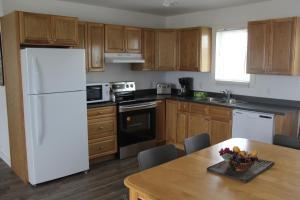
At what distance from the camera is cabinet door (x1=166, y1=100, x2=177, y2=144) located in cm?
500

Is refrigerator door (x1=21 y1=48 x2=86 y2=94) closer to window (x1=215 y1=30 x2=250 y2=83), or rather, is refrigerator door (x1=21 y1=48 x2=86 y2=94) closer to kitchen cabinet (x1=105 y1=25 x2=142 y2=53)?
kitchen cabinet (x1=105 y1=25 x2=142 y2=53)

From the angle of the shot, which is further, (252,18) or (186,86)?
(186,86)

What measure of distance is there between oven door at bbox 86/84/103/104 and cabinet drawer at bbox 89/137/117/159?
2.15 ft

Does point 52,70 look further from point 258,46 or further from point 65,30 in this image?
point 258,46

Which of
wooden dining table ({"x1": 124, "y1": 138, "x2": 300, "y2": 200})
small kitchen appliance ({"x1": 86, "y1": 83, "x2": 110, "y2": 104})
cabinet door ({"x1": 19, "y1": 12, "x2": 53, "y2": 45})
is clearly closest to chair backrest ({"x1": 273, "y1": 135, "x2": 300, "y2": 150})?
wooden dining table ({"x1": 124, "y1": 138, "x2": 300, "y2": 200})

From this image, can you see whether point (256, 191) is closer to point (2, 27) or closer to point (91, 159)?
point (91, 159)

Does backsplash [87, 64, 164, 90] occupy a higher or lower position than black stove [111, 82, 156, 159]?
higher

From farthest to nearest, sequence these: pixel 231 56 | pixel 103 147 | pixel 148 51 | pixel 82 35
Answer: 1. pixel 148 51
2. pixel 231 56
3. pixel 103 147
4. pixel 82 35

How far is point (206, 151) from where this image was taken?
2.47m

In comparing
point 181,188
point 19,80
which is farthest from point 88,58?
point 181,188

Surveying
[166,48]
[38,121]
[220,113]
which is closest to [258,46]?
[220,113]

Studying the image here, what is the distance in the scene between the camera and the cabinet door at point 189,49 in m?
4.87

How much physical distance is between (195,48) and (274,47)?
1.41 m

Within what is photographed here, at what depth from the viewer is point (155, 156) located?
93.7 inches
